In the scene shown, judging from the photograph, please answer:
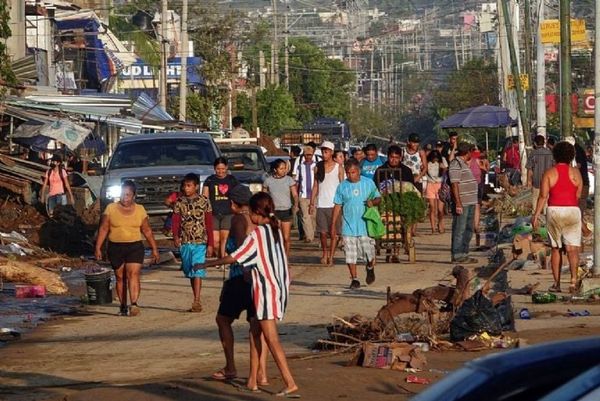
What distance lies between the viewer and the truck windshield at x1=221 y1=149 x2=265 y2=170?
27812 millimetres

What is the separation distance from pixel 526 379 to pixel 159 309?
523 inches

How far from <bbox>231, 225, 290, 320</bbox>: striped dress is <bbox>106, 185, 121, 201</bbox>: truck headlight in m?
13.3

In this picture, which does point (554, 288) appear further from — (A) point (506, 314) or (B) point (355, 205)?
(A) point (506, 314)

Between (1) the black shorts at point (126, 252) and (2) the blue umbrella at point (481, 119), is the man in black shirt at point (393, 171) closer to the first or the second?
(1) the black shorts at point (126, 252)

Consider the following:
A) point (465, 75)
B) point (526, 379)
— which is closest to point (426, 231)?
point (526, 379)

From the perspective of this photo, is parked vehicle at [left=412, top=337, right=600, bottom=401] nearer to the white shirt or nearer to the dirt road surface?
the dirt road surface

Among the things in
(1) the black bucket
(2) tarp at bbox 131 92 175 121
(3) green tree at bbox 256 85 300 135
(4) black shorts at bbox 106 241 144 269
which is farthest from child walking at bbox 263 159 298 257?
(3) green tree at bbox 256 85 300 135

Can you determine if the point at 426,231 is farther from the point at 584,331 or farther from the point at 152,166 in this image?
the point at 584,331

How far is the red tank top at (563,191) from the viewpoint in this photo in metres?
16.8

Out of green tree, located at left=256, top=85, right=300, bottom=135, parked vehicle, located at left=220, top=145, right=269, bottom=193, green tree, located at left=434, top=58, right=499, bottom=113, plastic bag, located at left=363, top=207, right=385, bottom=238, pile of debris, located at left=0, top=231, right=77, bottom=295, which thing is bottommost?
pile of debris, located at left=0, top=231, right=77, bottom=295

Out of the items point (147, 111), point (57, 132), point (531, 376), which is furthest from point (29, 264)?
point (147, 111)

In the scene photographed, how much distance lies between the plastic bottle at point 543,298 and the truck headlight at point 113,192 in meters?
8.85

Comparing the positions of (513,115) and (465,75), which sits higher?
(465,75)

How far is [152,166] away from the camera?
966 inches
